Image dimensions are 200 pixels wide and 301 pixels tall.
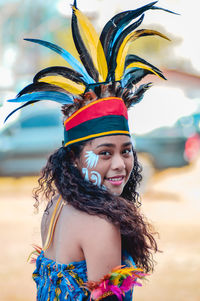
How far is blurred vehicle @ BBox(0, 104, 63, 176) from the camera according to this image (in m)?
10.7

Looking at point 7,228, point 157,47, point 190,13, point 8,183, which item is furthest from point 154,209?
Answer: point 157,47

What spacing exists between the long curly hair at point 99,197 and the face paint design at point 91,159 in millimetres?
63

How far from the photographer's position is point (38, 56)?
23.8 m

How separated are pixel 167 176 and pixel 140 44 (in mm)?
11165

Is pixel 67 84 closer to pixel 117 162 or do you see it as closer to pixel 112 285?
pixel 117 162

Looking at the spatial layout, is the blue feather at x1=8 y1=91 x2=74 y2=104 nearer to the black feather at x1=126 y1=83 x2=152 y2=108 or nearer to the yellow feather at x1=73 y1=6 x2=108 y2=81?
the yellow feather at x1=73 y1=6 x2=108 y2=81

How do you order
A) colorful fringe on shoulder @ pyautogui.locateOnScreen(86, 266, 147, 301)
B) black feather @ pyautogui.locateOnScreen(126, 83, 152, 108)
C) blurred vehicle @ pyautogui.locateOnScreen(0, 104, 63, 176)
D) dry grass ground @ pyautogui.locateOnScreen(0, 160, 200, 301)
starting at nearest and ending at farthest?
colorful fringe on shoulder @ pyautogui.locateOnScreen(86, 266, 147, 301)
black feather @ pyautogui.locateOnScreen(126, 83, 152, 108)
dry grass ground @ pyautogui.locateOnScreen(0, 160, 200, 301)
blurred vehicle @ pyautogui.locateOnScreen(0, 104, 63, 176)

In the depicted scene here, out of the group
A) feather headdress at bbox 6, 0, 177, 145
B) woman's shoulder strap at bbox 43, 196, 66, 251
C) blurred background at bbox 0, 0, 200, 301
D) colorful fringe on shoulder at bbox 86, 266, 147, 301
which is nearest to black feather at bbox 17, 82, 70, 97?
feather headdress at bbox 6, 0, 177, 145

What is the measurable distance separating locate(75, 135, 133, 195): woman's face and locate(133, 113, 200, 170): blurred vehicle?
8.42m

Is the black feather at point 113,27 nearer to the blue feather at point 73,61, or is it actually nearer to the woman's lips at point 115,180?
the blue feather at point 73,61

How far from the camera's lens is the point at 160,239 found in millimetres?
6262

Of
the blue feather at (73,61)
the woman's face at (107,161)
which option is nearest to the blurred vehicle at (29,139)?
the blue feather at (73,61)

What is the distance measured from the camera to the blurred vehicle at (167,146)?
10.7 meters

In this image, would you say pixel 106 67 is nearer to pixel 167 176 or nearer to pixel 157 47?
pixel 167 176
